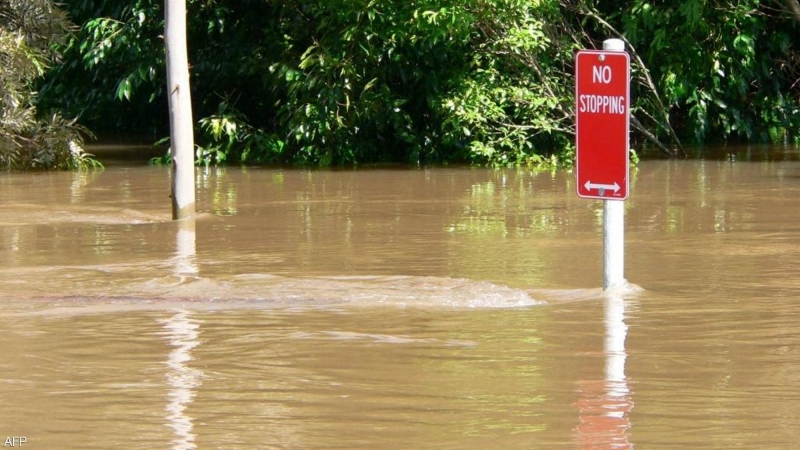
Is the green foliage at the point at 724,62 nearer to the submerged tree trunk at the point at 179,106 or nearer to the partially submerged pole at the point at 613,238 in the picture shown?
the submerged tree trunk at the point at 179,106

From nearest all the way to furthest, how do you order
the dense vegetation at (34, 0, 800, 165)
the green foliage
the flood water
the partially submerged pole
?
the flood water < the partially submerged pole < the dense vegetation at (34, 0, 800, 165) < the green foliage

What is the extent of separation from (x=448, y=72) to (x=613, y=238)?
36.0 ft

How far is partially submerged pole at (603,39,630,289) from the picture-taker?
25.1 ft

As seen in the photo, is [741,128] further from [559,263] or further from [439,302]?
[439,302]

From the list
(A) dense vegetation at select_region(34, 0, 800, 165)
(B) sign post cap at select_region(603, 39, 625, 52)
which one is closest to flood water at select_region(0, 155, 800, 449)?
(B) sign post cap at select_region(603, 39, 625, 52)

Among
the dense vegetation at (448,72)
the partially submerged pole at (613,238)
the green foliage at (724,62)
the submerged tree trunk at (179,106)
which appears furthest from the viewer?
the green foliage at (724,62)

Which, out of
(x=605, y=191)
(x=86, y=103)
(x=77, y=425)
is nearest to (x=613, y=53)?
(x=605, y=191)

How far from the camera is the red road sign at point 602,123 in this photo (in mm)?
7359

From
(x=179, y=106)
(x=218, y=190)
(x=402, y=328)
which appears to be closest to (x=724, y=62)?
(x=218, y=190)

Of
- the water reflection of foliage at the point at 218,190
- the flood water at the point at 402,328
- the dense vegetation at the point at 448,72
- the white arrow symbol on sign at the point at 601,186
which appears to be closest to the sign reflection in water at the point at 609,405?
the flood water at the point at 402,328

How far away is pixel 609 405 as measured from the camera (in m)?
5.41

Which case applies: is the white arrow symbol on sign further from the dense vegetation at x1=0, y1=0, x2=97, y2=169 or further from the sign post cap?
the dense vegetation at x1=0, y1=0, x2=97, y2=169

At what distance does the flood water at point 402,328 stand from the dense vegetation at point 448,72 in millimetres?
5117

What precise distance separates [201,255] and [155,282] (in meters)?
1.52
